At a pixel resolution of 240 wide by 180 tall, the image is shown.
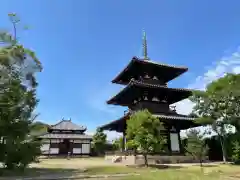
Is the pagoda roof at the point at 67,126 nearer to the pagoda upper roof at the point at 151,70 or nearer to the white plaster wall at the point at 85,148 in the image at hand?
the white plaster wall at the point at 85,148

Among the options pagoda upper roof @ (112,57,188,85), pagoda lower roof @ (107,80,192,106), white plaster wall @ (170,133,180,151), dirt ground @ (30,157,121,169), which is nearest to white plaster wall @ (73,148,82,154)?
dirt ground @ (30,157,121,169)

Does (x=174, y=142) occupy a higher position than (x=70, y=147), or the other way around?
(x=174, y=142)

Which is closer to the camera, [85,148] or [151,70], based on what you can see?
[151,70]

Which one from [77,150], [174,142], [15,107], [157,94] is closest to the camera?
[15,107]

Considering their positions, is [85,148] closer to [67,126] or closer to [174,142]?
[67,126]

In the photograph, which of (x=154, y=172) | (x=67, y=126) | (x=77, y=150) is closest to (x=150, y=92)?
(x=154, y=172)

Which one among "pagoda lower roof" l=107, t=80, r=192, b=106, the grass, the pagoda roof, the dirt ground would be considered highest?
"pagoda lower roof" l=107, t=80, r=192, b=106

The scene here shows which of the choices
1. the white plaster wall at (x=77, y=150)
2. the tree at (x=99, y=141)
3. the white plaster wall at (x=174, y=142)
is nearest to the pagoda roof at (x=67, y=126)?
the tree at (x=99, y=141)

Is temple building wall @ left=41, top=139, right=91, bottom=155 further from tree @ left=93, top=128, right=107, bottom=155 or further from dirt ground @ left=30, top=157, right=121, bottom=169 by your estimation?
dirt ground @ left=30, top=157, right=121, bottom=169

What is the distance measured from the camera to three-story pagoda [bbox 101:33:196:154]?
21906mm

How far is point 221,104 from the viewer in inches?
822

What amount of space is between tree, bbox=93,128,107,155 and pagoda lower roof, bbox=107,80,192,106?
817 inches

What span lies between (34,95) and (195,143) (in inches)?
497

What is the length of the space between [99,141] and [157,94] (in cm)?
2515
